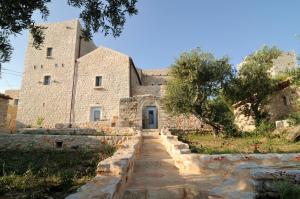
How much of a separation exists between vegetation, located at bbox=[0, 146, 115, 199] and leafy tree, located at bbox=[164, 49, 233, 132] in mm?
6683

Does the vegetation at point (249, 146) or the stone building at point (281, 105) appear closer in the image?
the vegetation at point (249, 146)

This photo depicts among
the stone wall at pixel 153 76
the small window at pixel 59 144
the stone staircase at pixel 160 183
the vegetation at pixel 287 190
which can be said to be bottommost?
the stone staircase at pixel 160 183

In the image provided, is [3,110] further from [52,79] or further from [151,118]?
[151,118]

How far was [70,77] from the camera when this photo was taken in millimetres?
24141

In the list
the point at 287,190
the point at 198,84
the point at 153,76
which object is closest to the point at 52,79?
the point at 153,76

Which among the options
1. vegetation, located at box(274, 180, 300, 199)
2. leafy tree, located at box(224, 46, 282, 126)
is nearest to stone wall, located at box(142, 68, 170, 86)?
leafy tree, located at box(224, 46, 282, 126)

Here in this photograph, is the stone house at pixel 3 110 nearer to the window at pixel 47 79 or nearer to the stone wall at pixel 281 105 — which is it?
the window at pixel 47 79

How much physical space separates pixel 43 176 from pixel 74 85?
1791 centimetres

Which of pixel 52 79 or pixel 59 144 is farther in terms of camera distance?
pixel 52 79

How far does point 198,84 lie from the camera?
16.0 metres

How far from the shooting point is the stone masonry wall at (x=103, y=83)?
22.8 meters

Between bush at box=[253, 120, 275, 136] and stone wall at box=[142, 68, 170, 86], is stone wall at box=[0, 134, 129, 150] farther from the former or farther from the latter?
stone wall at box=[142, 68, 170, 86]

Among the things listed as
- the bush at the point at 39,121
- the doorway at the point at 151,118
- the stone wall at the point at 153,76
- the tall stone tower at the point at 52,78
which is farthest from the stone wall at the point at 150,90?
the bush at the point at 39,121

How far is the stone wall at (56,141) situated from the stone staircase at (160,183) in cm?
482
